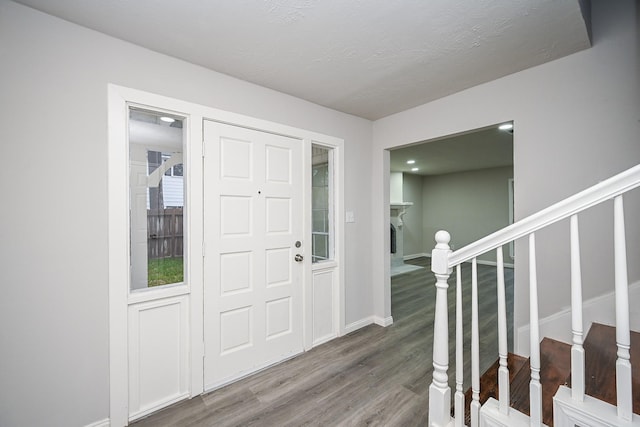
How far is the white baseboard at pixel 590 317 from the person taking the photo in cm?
156

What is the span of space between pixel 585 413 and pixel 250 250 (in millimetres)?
2109

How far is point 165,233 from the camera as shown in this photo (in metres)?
1.97

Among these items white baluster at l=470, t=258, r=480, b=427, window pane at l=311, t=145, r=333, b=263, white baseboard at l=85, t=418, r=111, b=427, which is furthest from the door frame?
white baluster at l=470, t=258, r=480, b=427

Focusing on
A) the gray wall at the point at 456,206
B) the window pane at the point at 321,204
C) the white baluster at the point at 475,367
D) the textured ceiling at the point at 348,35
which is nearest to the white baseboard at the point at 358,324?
the window pane at the point at 321,204

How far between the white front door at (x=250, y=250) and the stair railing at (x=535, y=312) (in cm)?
143

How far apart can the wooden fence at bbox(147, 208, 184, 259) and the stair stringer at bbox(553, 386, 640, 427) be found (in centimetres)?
229

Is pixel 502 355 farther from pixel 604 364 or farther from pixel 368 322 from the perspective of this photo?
pixel 368 322

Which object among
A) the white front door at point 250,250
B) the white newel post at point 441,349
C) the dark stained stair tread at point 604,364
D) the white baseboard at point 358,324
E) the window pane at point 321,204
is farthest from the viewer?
the white baseboard at point 358,324

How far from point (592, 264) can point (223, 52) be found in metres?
3.00

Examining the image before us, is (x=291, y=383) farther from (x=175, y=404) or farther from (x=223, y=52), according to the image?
(x=223, y=52)

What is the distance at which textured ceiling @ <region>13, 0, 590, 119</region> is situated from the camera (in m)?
1.44

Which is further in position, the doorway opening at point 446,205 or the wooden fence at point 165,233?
the doorway opening at point 446,205

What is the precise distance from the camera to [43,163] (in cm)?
149

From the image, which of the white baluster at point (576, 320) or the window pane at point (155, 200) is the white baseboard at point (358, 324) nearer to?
the window pane at point (155, 200)
